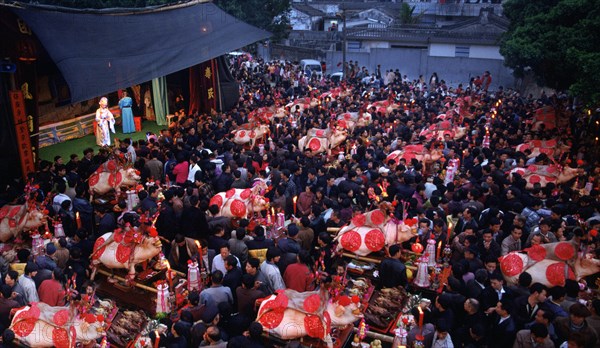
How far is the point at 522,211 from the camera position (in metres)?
8.96

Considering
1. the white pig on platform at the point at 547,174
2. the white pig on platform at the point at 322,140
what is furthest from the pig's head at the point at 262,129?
the white pig on platform at the point at 547,174

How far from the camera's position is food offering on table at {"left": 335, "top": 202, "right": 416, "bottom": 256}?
7852mm

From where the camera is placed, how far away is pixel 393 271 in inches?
278

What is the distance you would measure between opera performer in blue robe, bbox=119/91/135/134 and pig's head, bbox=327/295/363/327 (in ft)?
47.1

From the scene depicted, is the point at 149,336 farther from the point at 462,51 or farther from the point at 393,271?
the point at 462,51

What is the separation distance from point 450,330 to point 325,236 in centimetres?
247

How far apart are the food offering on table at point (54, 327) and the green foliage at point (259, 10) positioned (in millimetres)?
24112

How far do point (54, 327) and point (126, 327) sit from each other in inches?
38.8

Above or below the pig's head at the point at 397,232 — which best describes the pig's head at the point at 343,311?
below

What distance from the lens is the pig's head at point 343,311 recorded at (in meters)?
6.08

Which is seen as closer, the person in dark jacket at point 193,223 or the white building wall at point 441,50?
the person in dark jacket at point 193,223

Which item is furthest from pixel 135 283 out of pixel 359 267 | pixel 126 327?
pixel 359 267

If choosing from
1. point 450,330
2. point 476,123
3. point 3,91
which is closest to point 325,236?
point 450,330

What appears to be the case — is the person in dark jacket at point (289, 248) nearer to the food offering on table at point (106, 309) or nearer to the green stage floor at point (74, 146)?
the food offering on table at point (106, 309)
